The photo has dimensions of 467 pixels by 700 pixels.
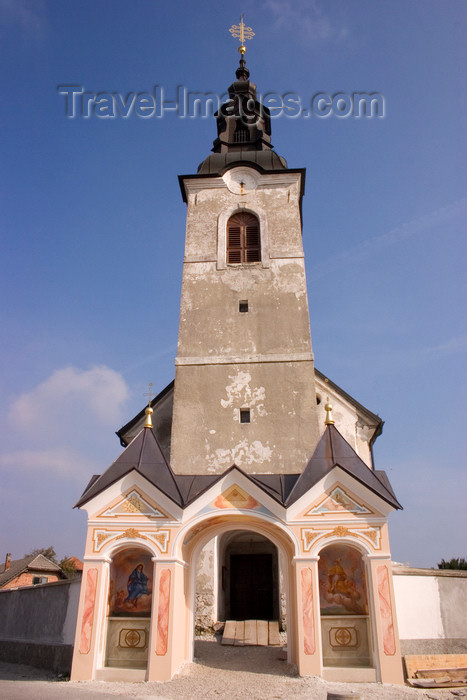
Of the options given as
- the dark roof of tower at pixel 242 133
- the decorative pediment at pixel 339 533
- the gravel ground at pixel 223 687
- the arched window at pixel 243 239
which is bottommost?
the gravel ground at pixel 223 687

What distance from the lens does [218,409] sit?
47.2 ft

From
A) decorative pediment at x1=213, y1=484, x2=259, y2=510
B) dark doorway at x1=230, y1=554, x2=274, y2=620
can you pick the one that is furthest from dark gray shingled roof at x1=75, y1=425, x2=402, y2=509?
dark doorway at x1=230, y1=554, x2=274, y2=620

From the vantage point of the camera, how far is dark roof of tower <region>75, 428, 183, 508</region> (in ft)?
34.4

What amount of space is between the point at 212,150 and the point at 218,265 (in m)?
6.42

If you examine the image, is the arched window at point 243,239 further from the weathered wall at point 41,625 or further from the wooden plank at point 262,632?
the weathered wall at point 41,625

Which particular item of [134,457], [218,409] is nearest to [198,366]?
[218,409]

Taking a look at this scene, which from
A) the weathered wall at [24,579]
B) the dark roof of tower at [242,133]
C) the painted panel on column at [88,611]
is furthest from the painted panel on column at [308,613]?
the weathered wall at [24,579]

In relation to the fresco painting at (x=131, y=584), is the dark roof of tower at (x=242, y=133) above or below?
above

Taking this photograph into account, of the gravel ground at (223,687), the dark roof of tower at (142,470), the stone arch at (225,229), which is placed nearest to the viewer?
the gravel ground at (223,687)

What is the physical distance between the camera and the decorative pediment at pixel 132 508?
10.4 metres

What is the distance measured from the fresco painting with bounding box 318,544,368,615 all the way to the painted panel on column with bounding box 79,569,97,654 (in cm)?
413

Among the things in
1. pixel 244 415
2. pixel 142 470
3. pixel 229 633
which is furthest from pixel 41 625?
pixel 244 415

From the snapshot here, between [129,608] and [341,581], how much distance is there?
3956 millimetres

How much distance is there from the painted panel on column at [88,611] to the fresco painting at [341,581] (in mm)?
4134
